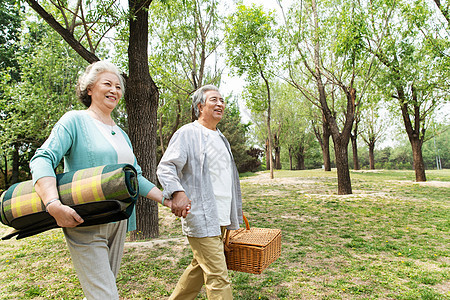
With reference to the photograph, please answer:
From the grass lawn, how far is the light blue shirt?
143 cm

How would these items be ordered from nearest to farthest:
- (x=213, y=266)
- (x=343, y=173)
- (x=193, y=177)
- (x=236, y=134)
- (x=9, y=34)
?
1. (x=213, y=266)
2. (x=193, y=177)
3. (x=343, y=173)
4. (x=9, y=34)
5. (x=236, y=134)

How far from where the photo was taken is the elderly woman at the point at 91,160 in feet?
5.01

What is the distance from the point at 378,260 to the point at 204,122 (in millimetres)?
3589

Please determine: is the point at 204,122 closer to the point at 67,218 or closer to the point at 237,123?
the point at 67,218

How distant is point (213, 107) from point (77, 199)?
1.45 metres

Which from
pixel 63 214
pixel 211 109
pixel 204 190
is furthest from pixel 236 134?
pixel 63 214

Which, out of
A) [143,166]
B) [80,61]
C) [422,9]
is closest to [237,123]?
[80,61]

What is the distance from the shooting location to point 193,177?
2.45 m

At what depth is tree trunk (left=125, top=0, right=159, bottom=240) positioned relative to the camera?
17.7 feet

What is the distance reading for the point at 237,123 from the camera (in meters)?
30.9

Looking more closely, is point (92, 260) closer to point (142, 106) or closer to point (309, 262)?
point (309, 262)

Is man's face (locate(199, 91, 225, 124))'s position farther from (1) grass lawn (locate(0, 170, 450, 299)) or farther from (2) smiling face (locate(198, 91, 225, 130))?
(1) grass lawn (locate(0, 170, 450, 299))

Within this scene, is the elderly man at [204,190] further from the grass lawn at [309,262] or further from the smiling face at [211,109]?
the grass lawn at [309,262]

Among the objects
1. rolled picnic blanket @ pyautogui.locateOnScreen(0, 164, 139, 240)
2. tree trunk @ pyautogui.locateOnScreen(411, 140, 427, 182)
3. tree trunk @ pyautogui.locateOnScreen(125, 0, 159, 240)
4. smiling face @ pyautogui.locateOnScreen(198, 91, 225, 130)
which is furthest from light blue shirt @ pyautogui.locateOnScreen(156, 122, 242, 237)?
tree trunk @ pyautogui.locateOnScreen(411, 140, 427, 182)
